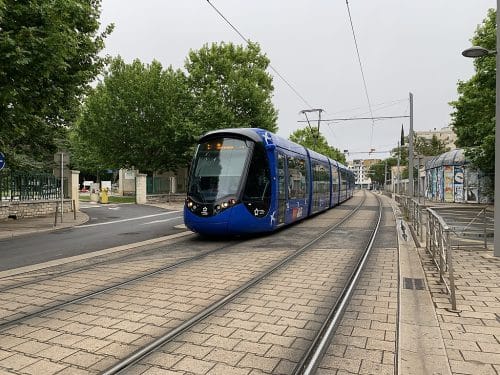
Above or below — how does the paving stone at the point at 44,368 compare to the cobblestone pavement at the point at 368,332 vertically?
below

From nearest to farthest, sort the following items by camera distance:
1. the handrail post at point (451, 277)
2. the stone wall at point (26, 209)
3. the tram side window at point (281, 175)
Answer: the handrail post at point (451, 277) < the tram side window at point (281, 175) < the stone wall at point (26, 209)

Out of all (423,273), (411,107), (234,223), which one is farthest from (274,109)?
(423,273)

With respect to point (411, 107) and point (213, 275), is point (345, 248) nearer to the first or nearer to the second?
point (213, 275)

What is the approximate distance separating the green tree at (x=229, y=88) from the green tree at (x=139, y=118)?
1471mm

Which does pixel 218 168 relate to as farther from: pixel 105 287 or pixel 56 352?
pixel 56 352

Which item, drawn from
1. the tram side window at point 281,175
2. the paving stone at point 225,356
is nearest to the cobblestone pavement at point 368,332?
the paving stone at point 225,356

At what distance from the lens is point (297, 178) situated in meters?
15.4

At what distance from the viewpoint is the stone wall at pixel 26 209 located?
62.2 feet

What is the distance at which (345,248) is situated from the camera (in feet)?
35.4

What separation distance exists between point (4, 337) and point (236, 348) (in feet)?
8.01

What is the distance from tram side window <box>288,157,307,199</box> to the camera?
14.4 meters

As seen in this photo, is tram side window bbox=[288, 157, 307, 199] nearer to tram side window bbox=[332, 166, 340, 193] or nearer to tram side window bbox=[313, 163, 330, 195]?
tram side window bbox=[313, 163, 330, 195]

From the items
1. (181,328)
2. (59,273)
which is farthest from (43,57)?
(181,328)

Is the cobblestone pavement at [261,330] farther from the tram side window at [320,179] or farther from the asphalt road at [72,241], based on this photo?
the tram side window at [320,179]
